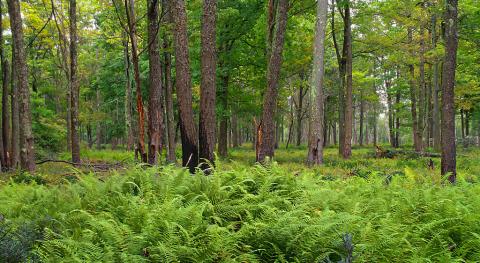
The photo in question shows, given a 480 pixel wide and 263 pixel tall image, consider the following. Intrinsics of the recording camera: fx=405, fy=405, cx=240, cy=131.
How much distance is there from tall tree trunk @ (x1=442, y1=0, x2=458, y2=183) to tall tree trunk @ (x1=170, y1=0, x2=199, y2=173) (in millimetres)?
6588

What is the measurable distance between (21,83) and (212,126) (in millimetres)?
6487

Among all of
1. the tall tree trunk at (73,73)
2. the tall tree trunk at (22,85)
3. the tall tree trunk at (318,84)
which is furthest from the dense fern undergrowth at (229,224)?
the tall tree trunk at (73,73)

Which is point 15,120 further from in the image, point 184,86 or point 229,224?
point 229,224

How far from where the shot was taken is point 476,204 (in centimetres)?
572

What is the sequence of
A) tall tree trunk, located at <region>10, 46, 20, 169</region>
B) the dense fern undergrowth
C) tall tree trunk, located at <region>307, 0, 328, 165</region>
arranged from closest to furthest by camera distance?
the dense fern undergrowth
tall tree trunk, located at <region>10, 46, 20, 169</region>
tall tree trunk, located at <region>307, 0, 328, 165</region>

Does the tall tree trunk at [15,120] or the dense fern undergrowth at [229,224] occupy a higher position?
the tall tree trunk at [15,120]

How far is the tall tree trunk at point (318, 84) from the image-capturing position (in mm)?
15039

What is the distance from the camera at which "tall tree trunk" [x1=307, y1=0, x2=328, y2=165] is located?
15.0 meters

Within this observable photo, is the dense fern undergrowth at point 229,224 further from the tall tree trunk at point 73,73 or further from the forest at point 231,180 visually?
the tall tree trunk at point 73,73

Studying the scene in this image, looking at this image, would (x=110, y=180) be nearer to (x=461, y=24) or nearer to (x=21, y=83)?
(x=21, y=83)

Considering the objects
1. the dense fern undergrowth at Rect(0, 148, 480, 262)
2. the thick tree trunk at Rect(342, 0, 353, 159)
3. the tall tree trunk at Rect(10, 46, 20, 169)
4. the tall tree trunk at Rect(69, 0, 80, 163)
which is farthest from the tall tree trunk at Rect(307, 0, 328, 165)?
the tall tree trunk at Rect(10, 46, 20, 169)

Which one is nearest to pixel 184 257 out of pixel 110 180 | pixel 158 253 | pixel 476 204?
pixel 158 253

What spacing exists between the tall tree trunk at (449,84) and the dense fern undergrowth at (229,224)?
4.80 metres

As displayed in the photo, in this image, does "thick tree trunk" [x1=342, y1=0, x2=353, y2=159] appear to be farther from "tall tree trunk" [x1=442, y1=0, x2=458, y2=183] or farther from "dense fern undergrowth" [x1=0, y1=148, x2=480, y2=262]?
"dense fern undergrowth" [x1=0, y1=148, x2=480, y2=262]
